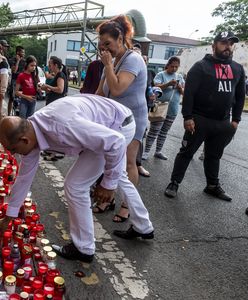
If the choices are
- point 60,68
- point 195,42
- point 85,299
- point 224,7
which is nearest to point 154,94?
point 60,68

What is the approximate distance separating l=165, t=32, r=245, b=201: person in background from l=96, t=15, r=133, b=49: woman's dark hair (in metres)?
1.37

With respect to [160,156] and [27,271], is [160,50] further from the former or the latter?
[27,271]

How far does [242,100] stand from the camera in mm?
4375

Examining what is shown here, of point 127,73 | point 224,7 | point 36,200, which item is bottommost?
point 36,200

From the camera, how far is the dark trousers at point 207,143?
4.19m

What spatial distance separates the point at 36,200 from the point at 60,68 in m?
2.83

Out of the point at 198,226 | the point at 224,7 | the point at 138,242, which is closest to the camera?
the point at 138,242

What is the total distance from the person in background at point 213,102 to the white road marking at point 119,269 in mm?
1435

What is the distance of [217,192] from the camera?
4.48m

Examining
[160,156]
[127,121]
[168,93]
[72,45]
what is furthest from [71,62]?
[127,121]

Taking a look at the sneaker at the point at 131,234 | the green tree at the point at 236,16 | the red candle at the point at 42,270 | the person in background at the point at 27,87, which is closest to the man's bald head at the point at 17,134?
the red candle at the point at 42,270

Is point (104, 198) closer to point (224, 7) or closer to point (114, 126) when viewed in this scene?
point (114, 126)

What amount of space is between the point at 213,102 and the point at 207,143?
568 mm

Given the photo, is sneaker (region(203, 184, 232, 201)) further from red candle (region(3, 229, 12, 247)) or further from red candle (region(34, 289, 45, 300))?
red candle (region(34, 289, 45, 300))
